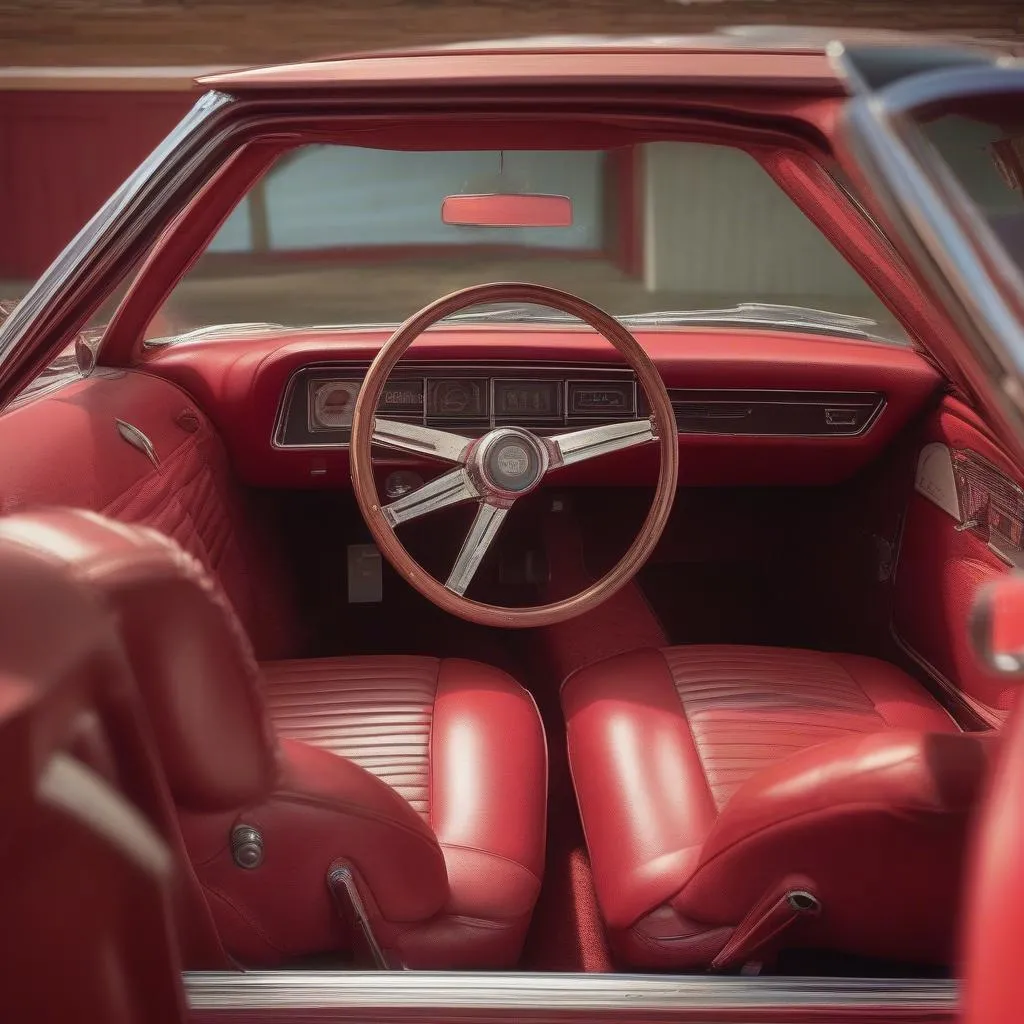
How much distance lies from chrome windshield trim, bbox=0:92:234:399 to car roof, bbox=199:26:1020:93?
2.4 inches

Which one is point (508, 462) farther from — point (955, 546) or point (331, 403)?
point (955, 546)

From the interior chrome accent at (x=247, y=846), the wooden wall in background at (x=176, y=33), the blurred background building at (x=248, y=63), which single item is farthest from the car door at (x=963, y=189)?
the wooden wall in background at (x=176, y=33)

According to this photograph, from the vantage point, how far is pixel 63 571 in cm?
65

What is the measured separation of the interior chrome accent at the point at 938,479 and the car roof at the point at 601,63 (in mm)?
1092

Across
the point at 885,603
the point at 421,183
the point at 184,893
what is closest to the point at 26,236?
the point at 421,183

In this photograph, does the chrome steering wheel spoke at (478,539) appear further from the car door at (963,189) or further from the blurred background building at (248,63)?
the blurred background building at (248,63)

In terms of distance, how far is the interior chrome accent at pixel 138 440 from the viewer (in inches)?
65.6

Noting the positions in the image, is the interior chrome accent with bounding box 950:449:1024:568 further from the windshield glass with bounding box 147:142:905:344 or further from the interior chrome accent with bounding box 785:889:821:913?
the windshield glass with bounding box 147:142:905:344

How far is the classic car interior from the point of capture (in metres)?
0.94

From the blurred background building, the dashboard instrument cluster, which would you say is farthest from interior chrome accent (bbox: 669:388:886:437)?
the blurred background building

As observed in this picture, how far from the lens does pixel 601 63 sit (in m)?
1.06

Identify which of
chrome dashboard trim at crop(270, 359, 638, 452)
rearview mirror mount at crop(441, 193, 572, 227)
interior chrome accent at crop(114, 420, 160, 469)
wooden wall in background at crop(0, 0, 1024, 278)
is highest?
wooden wall in background at crop(0, 0, 1024, 278)

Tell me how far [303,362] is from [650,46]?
4.25 feet

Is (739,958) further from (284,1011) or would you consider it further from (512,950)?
(284,1011)
